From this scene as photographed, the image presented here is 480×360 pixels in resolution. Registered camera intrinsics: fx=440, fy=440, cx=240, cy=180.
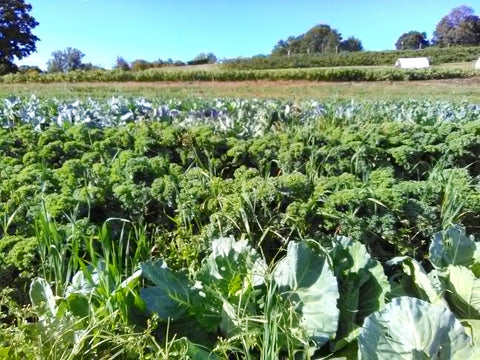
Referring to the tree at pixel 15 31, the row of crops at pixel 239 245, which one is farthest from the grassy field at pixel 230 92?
the tree at pixel 15 31

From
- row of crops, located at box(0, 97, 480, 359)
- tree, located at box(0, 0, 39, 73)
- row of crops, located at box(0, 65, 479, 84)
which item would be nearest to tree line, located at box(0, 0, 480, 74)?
tree, located at box(0, 0, 39, 73)

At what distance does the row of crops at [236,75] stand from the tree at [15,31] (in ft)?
75.2

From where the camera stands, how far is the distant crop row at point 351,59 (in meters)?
37.0

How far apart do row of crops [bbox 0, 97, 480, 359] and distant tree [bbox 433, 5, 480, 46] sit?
78.4 metres

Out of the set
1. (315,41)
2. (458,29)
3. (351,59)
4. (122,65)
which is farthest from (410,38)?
(122,65)

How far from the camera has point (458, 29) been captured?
243 feet

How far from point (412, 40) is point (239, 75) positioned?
6905 cm

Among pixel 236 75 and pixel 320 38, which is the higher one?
pixel 320 38

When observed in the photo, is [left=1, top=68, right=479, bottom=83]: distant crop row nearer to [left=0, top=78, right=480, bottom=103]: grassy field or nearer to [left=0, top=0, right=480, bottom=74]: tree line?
[left=0, top=78, right=480, bottom=103]: grassy field

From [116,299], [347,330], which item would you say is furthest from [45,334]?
[347,330]

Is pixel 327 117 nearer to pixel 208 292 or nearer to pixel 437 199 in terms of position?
pixel 437 199

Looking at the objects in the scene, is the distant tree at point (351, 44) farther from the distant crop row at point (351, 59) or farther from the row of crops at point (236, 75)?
the row of crops at point (236, 75)

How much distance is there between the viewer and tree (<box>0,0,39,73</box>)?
4253 cm

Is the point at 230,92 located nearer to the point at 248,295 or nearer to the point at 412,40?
the point at 248,295
